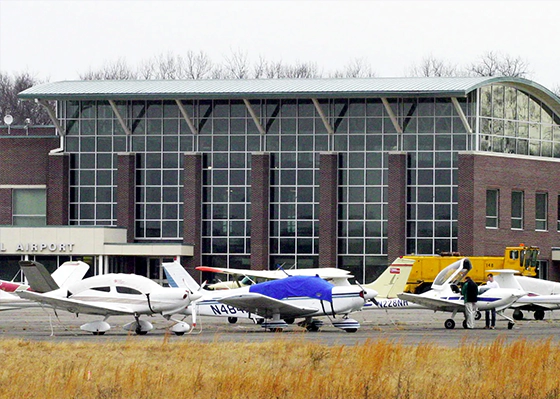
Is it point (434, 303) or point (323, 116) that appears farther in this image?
point (323, 116)

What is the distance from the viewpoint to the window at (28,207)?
69.0 meters

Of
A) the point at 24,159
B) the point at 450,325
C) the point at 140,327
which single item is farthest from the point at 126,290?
the point at 24,159

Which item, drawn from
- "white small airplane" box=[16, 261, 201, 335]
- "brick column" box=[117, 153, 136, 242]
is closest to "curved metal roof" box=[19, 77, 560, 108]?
"brick column" box=[117, 153, 136, 242]

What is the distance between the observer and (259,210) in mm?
65188

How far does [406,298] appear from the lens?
114ft

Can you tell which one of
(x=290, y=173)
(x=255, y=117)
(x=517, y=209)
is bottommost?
(x=517, y=209)

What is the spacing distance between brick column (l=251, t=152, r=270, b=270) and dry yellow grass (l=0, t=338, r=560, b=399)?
4014cm

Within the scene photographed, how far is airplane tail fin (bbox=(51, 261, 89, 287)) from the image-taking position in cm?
3516

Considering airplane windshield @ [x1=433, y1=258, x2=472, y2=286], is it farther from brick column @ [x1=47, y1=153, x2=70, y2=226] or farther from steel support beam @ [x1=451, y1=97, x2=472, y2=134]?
brick column @ [x1=47, y1=153, x2=70, y2=226]

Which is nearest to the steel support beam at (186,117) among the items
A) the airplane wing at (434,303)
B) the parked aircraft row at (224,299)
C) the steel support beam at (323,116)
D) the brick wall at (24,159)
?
the steel support beam at (323,116)

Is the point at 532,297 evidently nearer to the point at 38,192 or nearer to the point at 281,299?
the point at 281,299

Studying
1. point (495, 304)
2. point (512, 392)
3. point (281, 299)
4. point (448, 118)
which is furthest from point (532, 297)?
point (448, 118)

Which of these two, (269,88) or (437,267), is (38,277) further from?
(269,88)

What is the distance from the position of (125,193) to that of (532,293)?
31.7 meters
